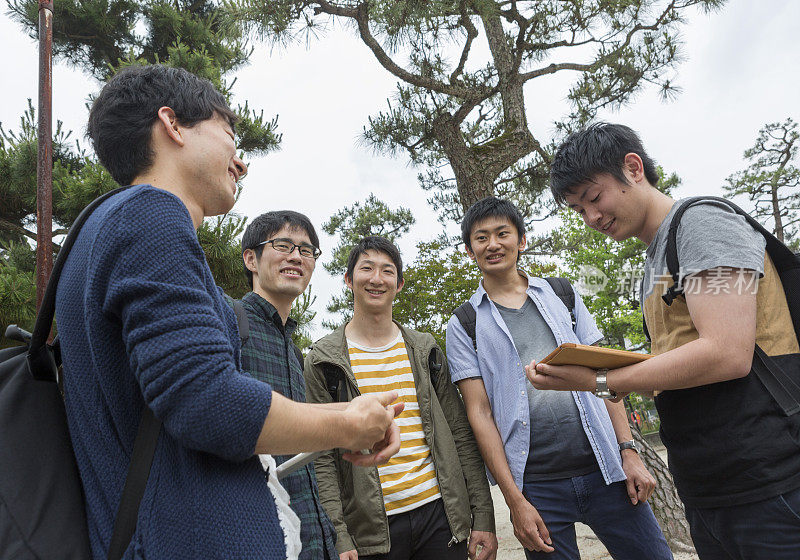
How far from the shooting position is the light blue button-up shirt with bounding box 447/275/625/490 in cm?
216

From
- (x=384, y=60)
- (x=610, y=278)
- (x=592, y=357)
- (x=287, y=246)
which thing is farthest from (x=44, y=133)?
(x=610, y=278)

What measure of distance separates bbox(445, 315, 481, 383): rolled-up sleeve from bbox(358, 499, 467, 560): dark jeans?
59 cm

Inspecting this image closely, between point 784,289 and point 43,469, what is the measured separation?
1819 mm

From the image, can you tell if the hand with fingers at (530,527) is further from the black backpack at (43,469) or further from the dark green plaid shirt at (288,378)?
the black backpack at (43,469)

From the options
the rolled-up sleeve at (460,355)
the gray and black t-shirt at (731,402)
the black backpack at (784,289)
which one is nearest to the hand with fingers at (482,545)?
the rolled-up sleeve at (460,355)

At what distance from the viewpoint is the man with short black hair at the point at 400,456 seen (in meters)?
2.11

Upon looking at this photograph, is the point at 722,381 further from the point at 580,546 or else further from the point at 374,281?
the point at 580,546

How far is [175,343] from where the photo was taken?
0.80 m

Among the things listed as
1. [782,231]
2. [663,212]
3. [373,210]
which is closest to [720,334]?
[663,212]

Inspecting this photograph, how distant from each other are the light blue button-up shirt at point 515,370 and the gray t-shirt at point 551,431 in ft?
0.11

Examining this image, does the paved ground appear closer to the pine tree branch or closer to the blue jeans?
the blue jeans

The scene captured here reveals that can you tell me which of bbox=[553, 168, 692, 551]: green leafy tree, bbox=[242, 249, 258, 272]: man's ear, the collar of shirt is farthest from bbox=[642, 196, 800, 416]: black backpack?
bbox=[553, 168, 692, 551]: green leafy tree

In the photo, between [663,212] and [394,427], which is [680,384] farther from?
[394,427]

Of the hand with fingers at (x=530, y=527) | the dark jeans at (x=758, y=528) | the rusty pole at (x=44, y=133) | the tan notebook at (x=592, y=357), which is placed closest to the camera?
the dark jeans at (x=758, y=528)
